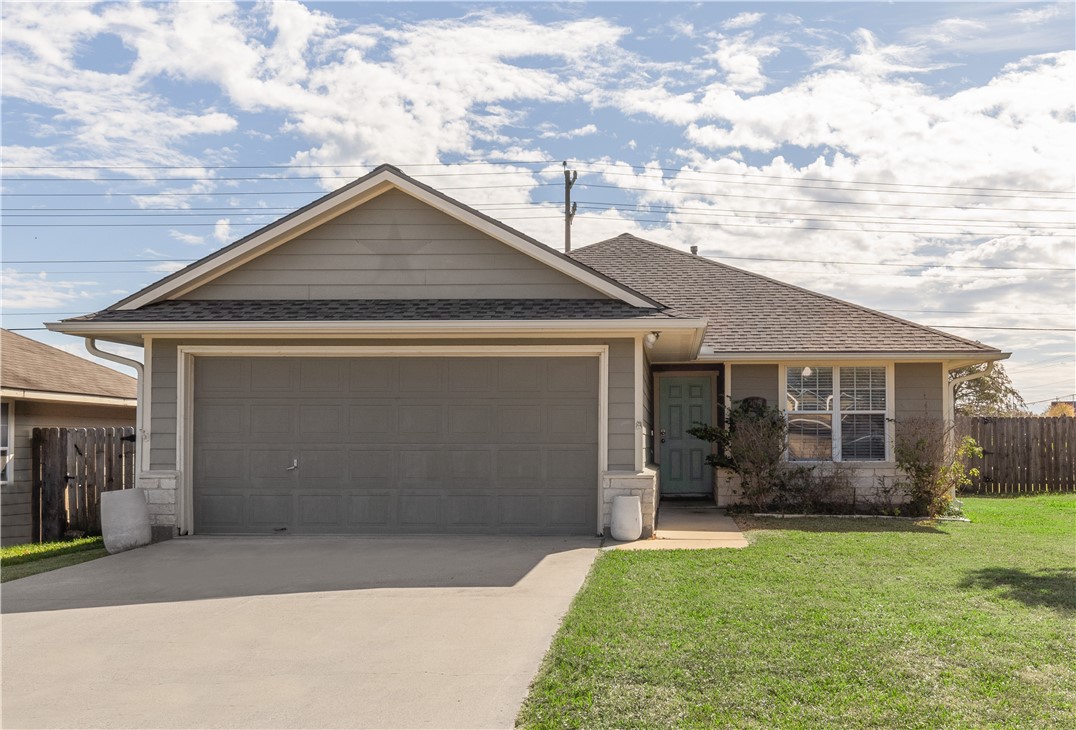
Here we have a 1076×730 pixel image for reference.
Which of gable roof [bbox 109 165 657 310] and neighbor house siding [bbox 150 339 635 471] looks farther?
gable roof [bbox 109 165 657 310]

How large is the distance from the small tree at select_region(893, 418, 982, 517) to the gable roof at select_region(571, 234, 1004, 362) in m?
1.22

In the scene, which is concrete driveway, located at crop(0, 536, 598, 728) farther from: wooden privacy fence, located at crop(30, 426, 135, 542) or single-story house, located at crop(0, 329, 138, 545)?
single-story house, located at crop(0, 329, 138, 545)

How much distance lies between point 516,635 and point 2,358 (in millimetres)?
12553

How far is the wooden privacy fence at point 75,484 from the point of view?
43.9 feet

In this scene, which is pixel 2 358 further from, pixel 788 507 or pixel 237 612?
pixel 788 507

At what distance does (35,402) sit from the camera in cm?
1469

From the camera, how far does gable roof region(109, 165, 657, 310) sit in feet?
36.9

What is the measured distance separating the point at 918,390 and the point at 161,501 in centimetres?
1107

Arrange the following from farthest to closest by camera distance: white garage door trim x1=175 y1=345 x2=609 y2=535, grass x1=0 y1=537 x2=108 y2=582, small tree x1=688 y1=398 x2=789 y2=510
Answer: small tree x1=688 y1=398 x2=789 y2=510 < white garage door trim x1=175 y1=345 x2=609 y2=535 < grass x1=0 y1=537 x2=108 y2=582

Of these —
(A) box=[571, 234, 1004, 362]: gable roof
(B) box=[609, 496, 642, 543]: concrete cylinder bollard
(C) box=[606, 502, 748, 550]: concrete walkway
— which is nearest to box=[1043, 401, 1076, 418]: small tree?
(A) box=[571, 234, 1004, 362]: gable roof

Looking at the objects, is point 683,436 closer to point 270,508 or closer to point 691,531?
point 691,531

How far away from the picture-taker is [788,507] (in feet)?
43.9

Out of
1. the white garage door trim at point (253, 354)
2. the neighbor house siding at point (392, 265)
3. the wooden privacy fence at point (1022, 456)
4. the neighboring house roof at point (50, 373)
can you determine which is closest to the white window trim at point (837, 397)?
the white garage door trim at point (253, 354)

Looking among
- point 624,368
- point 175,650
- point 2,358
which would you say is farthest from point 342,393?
point 2,358
